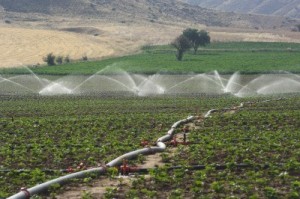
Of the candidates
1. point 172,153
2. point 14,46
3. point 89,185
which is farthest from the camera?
point 14,46

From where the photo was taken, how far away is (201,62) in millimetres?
92188

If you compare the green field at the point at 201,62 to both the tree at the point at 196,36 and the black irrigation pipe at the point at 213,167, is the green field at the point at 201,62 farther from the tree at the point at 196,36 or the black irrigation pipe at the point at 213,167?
the black irrigation pipe at the point at 213,167

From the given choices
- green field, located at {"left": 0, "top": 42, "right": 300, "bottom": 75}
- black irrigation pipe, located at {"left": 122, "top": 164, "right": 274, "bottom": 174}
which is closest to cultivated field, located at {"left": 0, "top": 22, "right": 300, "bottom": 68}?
green field, located at {"left": 0, "top": 42, "right": 300, "bottom": 75}

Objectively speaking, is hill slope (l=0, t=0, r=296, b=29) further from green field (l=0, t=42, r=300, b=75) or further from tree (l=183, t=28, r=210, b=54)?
tree (l=183, t=28, r=210, b=54)

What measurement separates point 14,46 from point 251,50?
A: 43.6 m

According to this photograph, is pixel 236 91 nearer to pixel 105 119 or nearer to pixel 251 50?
pixel 105 119

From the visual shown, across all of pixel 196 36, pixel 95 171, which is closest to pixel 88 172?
pixel 95 171

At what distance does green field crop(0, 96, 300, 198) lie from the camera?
1464 centimetres

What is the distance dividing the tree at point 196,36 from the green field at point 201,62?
2.04 metres

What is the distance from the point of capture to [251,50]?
115375 millimetres

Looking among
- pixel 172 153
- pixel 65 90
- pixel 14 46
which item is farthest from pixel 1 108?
pixel 14 46

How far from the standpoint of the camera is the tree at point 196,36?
109500 millimetres

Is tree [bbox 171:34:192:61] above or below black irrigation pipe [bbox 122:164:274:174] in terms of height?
above

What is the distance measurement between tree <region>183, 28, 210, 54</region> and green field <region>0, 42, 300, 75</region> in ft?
6.68
